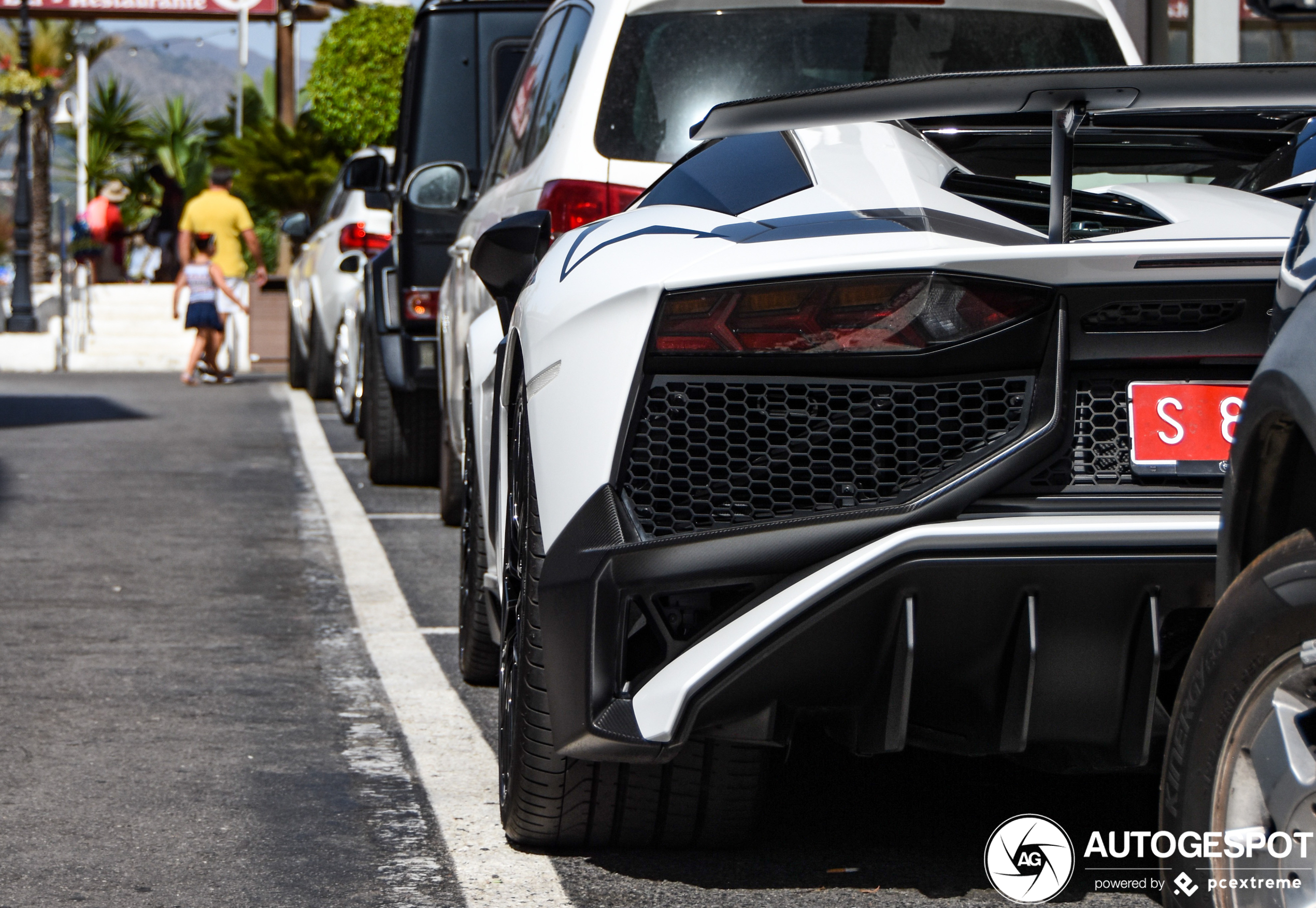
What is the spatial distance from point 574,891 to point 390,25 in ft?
85.9

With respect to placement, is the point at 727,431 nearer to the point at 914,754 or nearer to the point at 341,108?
the point at 914,754

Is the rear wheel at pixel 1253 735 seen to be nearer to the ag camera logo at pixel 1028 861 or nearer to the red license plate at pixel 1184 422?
the red license plate at pixel 1184 422

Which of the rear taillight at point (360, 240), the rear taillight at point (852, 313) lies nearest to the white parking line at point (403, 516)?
the rear taillight at point (360, 240)

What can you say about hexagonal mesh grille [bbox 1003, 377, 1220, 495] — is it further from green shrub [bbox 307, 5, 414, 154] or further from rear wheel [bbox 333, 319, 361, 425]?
green shrub [bbox 307, 5, 414, 154]

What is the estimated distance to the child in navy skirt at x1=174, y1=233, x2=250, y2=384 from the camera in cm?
1694

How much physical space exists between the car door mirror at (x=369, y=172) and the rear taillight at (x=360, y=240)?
2.07 metres

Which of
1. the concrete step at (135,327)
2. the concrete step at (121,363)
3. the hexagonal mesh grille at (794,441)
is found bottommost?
the concrete step at (121,363)

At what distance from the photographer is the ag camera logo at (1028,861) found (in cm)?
317

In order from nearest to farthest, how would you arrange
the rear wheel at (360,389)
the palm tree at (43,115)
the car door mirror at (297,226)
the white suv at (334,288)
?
the rear wheel at (360,389) → the white suv at (334,288) → the car door mirror at (297,226) → the palm tree at (43,115)

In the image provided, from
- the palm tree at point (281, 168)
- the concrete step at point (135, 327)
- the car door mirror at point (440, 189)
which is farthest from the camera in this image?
the palm tree at point (281, 168)

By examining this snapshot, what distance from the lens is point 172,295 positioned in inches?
939

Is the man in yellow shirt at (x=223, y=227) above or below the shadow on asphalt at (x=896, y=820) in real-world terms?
above

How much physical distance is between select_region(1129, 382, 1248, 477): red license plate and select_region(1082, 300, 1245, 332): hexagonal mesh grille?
79 mm

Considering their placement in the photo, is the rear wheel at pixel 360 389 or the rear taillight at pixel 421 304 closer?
the rear taillight at pixel 421 304
